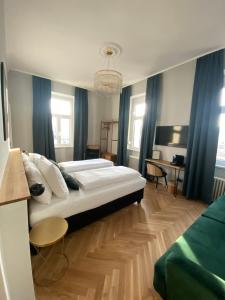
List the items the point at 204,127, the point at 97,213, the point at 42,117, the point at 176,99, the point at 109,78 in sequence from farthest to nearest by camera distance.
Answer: the point at 42,117 → the point at 176,99 → the point at 204,127 → the point at 109,78 → the point at 97,213

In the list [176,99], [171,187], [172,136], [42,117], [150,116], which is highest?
[176,99]

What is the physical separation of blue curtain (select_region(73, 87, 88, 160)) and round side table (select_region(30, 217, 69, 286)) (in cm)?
383

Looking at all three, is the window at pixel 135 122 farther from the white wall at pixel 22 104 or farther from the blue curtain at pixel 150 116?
the white wall at pixel 22 104

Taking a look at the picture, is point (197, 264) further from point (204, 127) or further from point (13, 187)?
point (204, 127)

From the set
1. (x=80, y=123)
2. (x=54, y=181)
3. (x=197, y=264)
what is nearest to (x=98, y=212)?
(x=54, y=181)

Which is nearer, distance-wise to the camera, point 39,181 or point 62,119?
point 39,181

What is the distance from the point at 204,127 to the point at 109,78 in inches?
80.2

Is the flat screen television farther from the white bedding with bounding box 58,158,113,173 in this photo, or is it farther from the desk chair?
the white bedding with bounding box 58,158,113,173

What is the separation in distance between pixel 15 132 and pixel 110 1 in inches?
150

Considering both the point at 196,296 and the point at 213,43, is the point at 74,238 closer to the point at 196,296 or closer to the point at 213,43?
the point at 196,296

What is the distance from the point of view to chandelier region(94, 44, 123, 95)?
2.60m

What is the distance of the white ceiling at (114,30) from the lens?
1.90 meters

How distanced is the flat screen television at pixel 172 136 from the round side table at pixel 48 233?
299 centimetres

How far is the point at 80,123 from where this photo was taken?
518 centimetres
